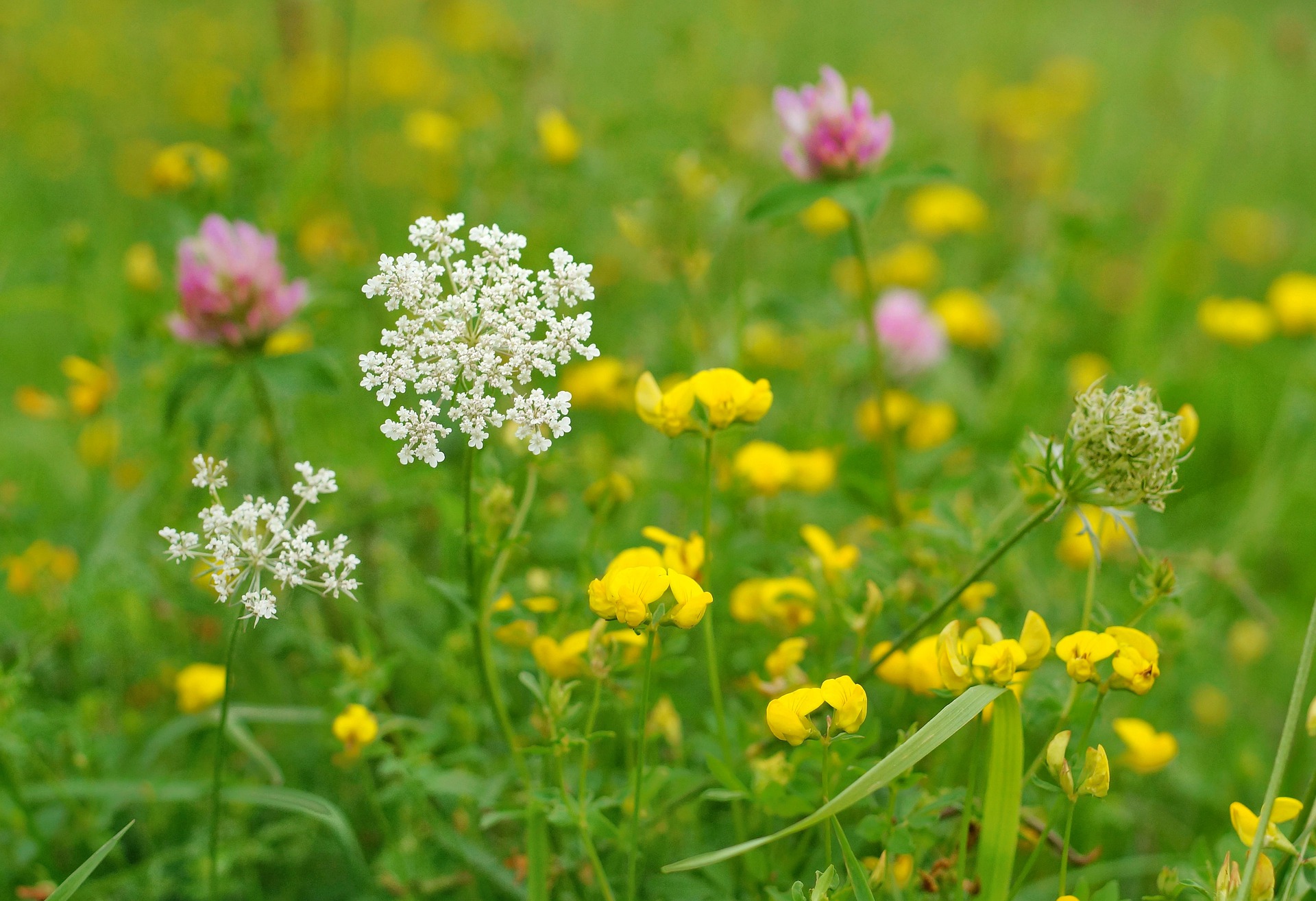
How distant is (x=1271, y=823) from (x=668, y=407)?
34.8 inches

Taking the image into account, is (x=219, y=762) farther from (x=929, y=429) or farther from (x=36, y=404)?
(x=929, y=429)

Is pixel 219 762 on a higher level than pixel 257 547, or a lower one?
lower

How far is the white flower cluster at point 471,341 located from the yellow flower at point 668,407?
0.20 m

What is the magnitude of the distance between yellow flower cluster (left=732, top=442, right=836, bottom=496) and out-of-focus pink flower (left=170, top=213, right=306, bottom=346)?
852mm

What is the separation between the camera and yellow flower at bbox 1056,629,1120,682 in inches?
45.0

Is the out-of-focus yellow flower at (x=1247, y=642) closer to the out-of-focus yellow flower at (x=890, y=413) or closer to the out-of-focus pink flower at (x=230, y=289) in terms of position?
the out-of-focus yellow flower at (x=890, y=413)

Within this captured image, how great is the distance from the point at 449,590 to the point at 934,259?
298cm

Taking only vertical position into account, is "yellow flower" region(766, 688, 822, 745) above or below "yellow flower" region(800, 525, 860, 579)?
below

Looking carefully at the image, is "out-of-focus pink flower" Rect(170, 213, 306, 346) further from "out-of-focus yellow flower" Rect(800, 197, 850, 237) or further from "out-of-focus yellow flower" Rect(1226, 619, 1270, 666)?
"out-of-focus yellow flower" Rect(1226, 619, 1270, 666)

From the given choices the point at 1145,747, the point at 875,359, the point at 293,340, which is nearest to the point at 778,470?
the point at 875,359

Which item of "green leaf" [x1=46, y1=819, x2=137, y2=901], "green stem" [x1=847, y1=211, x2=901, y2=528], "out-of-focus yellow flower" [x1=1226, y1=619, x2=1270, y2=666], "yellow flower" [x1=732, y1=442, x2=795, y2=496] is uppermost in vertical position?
"green stem" [x1=847, y1=211, x2=901, y2=528]

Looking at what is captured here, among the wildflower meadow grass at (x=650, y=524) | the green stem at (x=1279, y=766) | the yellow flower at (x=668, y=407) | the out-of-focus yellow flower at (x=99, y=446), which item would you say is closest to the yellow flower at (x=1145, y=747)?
the wildflower meadow grass at (x=650, y=524)

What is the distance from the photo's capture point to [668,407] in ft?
4.17

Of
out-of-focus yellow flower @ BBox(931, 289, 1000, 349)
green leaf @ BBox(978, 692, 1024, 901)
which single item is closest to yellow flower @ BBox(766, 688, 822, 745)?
green leaf @ BBox(978, 692, 1024, 901)
